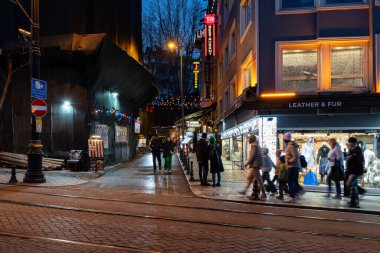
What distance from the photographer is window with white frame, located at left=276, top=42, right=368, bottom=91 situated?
1512 centimetres

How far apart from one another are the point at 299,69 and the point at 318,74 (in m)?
0.72

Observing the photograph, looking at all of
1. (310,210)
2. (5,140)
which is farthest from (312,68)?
(5,140)

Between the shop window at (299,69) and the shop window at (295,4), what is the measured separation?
1583 millimetres

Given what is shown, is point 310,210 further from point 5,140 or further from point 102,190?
point 5,140

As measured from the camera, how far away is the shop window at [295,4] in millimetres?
15516

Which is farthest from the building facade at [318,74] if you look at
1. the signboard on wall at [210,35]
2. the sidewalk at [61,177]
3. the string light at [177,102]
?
the string light at [177,102]

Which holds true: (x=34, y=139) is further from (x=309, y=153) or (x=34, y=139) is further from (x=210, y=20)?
(x=210, y=20)

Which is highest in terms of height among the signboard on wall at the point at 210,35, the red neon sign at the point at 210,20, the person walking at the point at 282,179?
the red neon sign at the point at 210,20

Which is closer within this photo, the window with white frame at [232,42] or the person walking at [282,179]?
the person walking at [282,179]

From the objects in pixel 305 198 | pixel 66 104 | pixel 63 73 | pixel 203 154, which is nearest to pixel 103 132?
pixel 66 104

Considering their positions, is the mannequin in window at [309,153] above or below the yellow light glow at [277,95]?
below

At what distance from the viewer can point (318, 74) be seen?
1530cm

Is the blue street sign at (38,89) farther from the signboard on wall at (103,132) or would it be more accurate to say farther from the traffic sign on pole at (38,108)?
the signboard on wall at (103,132)

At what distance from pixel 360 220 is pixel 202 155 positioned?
5.97 meters
